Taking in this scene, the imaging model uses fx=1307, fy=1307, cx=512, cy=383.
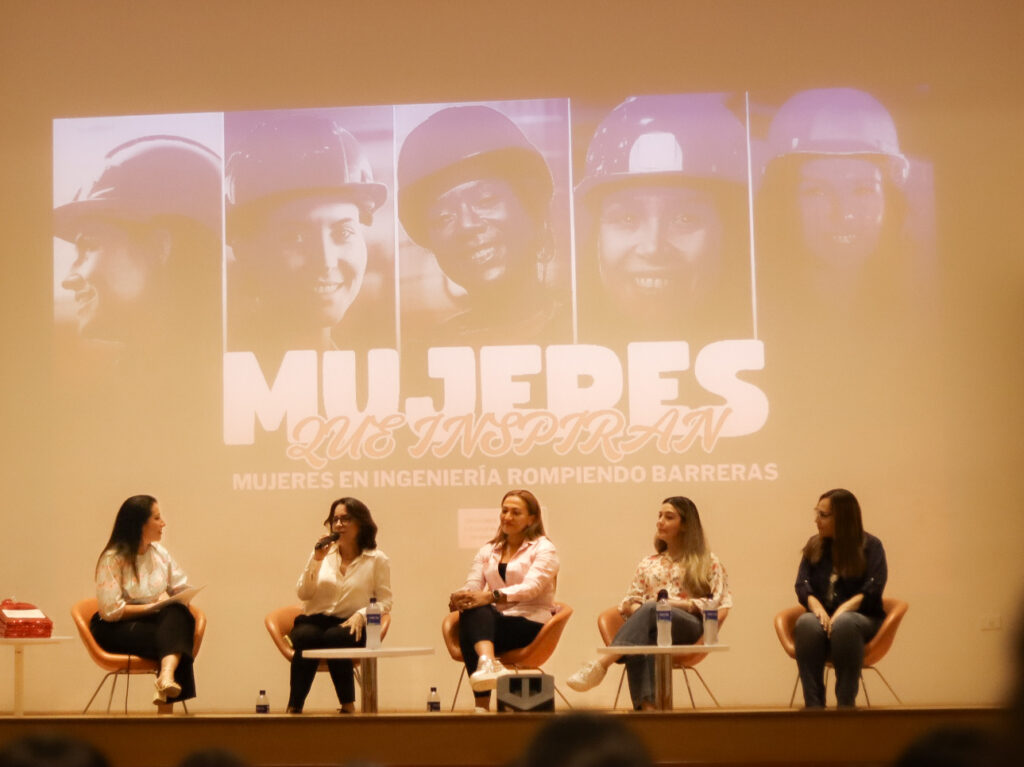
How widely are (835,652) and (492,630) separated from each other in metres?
1.42

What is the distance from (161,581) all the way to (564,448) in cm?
204

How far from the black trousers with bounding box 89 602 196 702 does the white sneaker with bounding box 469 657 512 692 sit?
1251mm

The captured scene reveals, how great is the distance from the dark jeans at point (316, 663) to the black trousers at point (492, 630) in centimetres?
44

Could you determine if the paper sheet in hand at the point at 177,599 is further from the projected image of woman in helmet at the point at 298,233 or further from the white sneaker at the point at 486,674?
the projected image of woman in helmet at the point at 298,233

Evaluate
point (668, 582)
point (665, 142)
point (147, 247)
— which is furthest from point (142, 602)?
point (665, 142)

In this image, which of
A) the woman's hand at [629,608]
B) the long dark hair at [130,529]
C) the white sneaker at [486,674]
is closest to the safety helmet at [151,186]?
the long dark hair at [130,529]

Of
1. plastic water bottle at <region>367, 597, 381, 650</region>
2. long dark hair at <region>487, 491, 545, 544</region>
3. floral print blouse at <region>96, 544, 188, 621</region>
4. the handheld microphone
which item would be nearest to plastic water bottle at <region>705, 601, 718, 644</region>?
long dark hair at <region>487, 491, 545, 544</region>

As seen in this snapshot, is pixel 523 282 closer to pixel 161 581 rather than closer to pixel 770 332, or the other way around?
pixel 770 332

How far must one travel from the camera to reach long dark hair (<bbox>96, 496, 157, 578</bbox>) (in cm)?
575

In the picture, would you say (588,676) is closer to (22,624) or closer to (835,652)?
(835,652)

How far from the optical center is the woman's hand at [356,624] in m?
5.52

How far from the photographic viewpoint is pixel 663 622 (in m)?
5.16

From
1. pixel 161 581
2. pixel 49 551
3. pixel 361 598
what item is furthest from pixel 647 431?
pixel 49 551

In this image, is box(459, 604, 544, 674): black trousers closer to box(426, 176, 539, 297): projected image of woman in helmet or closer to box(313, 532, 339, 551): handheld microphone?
box(313, 532, 339, 551): handheld microphone
